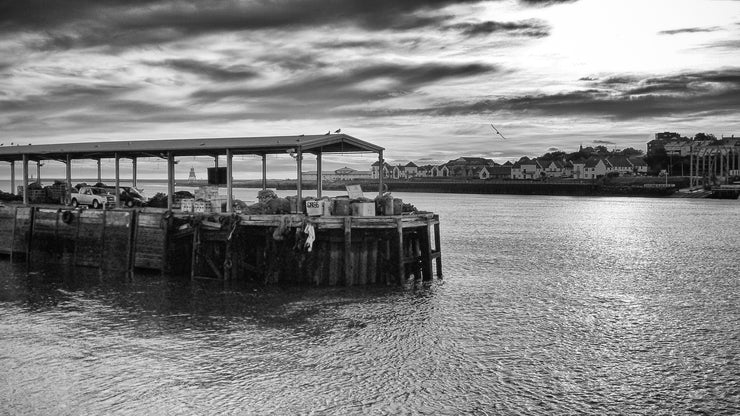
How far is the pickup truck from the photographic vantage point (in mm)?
35906

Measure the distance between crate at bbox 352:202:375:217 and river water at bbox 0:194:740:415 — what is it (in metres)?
2.80

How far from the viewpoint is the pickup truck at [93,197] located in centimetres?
Answer: 3591

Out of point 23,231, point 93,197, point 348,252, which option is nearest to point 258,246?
point 348,252

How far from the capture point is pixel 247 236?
938 inches

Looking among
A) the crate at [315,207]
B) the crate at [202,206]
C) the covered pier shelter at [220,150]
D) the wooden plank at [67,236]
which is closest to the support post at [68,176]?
the covered pier shelter at [220,150]

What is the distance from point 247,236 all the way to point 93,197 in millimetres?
17104

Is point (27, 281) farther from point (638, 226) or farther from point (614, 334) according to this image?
point (638, 226)

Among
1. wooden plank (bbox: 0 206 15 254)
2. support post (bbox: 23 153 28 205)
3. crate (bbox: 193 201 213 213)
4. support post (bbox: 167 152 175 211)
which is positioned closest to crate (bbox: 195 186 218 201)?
crate (bbox: 193 201 213 213)

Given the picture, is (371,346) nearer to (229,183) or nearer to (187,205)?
(229,183)

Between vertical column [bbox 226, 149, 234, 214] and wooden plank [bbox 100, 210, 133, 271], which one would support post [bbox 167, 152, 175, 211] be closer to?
wooden plank [bbox 100, 210, 133, 271]

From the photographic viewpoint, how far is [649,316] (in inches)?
816

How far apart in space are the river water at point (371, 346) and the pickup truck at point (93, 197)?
7549mm

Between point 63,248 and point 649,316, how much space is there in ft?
86.0

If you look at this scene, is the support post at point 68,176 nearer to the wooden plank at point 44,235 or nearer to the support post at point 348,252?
the wooden plank at point 44,235
